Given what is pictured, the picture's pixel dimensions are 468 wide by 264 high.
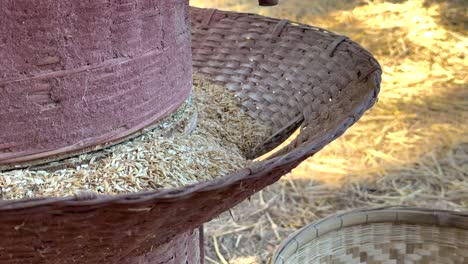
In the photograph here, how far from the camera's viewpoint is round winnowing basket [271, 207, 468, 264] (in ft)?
4.53

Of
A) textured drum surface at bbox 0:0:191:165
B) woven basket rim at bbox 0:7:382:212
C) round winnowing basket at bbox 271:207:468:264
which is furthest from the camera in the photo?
round winnowing basket at bbox 271:207:468:264

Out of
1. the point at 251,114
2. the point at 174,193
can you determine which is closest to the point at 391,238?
the point at 251,114

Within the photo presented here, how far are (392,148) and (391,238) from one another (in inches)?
32.6

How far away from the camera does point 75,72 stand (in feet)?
2.62

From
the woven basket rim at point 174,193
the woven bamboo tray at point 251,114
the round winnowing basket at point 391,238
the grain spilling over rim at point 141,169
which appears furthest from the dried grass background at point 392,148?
the woven basket rim at point 174,193

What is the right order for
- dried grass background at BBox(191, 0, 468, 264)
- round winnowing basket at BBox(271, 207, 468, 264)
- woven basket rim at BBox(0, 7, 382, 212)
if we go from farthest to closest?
dried grass background at BBox(191, 0, 468, 264) < round winnowing basket at BBox(271, 207, 468, 264) < woven basket rim at BBox(0, 7, 382, 212)

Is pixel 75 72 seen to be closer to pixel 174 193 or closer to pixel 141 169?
pixel 141 169

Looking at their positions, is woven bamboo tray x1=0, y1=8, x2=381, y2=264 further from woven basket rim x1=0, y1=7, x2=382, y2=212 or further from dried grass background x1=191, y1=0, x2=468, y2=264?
dried grass background x1=191, y1=0, x2=468, y2=264

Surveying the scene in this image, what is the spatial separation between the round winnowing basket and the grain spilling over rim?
0.39 m

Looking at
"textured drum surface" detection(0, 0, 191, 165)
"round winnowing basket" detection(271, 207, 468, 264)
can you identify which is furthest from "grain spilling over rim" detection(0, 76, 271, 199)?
"round winnowing basket" detection(271, 207, 468, 264)

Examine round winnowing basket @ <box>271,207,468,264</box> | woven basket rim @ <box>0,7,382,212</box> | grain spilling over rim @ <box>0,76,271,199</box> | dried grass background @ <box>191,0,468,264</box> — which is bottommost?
dried grass background @ <box>191,0,468,264</box>

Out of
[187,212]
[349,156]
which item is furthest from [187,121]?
[349,156]

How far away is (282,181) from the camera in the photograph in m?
2.09

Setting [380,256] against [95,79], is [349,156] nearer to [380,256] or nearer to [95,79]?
[380,256]
